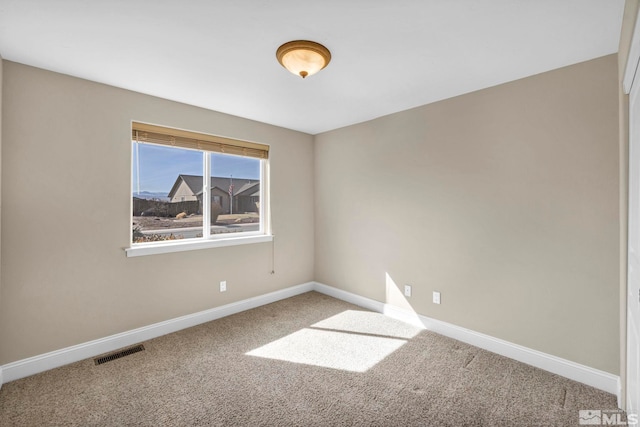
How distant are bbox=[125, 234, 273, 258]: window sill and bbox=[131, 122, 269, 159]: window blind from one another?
39.9 inches

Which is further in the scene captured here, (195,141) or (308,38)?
(195,141)

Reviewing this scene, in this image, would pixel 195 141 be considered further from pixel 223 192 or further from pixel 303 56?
pixel 303 56

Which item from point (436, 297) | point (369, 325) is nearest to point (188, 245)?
point (369, 325)

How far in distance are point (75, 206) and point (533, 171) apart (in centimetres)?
377

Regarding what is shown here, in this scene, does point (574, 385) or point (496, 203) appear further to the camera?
point (496, 203)

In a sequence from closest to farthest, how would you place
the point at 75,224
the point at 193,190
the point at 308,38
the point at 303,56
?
the point at 308,38
the point at 303,56
the point at 75,224
the point at 193,190

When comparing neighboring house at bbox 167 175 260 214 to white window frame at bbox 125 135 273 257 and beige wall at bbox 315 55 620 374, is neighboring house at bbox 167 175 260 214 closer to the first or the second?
white window frame at bbox 125 135 273 257

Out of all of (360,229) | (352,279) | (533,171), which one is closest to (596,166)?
(533,171)

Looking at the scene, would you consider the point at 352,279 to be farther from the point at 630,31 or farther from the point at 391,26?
the point at 630,31

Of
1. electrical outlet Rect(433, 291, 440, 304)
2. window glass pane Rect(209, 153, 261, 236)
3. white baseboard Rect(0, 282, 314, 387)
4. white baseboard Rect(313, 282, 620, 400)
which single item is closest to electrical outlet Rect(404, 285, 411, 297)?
white baseboard Rect(313, 282, 620, 400)

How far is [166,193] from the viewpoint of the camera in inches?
122

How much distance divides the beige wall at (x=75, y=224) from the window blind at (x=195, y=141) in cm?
9

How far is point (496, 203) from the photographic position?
8.50 feet

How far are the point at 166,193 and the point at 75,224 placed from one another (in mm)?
826
